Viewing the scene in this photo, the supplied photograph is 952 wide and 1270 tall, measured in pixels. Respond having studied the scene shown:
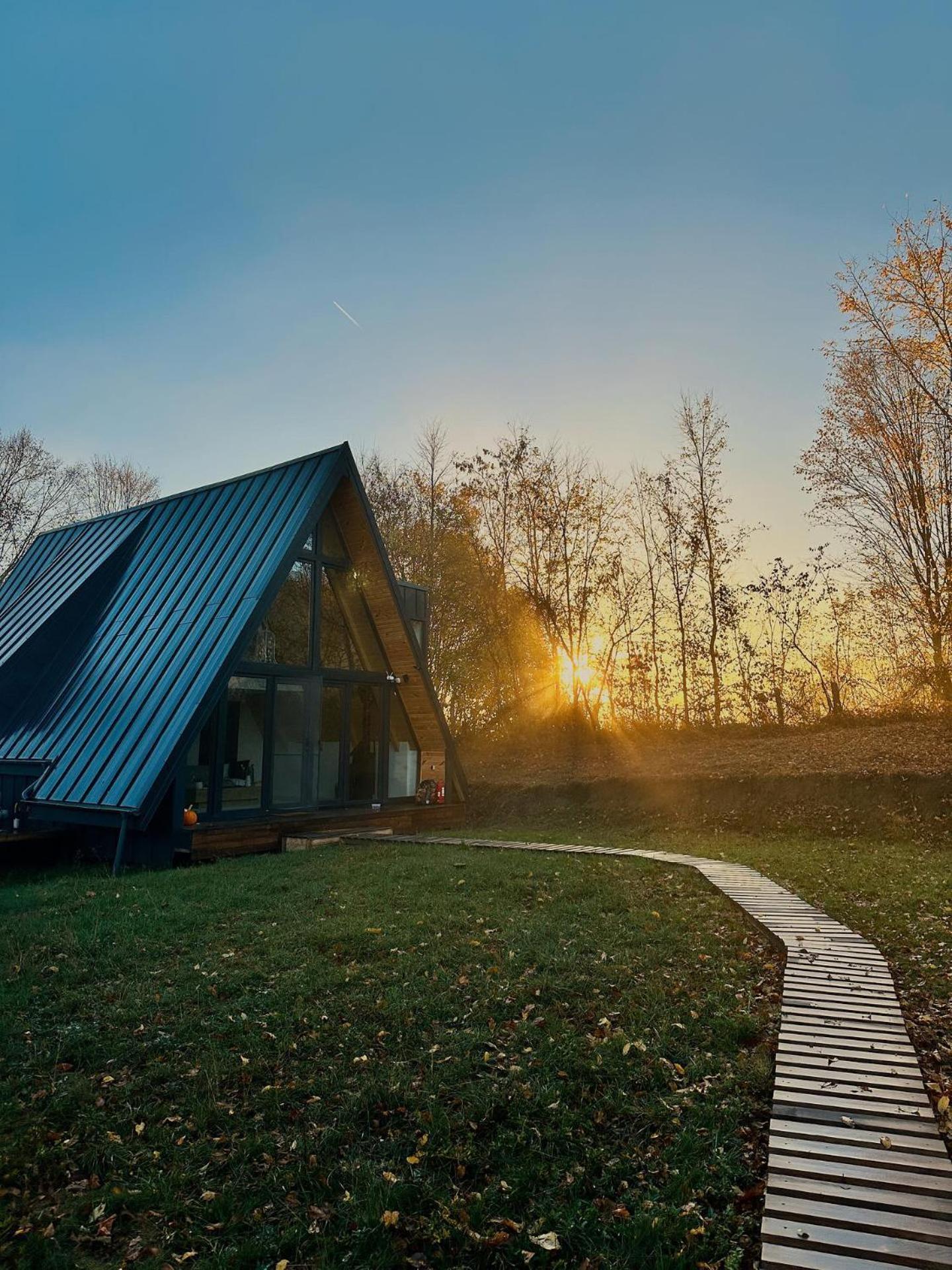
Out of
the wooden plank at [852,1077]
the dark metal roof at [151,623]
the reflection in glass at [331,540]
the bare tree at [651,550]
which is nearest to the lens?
the wooden plank at [852,1077]

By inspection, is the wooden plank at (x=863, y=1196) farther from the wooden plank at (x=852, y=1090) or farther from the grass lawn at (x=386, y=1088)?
the wooden plank at (x=852, y=1090)

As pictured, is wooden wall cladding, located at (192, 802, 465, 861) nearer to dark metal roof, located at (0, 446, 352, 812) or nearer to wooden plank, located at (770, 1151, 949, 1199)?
dark metal roof, located at (0, 446, 352, 812)

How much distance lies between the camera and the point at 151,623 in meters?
12.8

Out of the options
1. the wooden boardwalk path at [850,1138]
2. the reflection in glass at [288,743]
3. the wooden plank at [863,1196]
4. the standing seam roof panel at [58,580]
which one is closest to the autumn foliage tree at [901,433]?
the reflection in glass at [288,743]

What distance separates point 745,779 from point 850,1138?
39.8ft

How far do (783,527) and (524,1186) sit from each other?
1812 cm

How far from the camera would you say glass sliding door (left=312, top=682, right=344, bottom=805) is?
13117 mm

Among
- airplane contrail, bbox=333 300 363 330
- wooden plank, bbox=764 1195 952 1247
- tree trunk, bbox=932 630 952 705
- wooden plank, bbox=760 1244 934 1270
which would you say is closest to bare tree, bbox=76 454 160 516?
airplane contrail, bbox=333 300 363 330

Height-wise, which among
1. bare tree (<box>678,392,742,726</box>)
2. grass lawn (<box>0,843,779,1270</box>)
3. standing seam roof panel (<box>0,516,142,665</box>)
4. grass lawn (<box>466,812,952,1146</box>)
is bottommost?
grass lawn (<box>0,843,779,1270</box>)

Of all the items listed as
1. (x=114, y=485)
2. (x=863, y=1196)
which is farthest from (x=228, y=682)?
(x=114, y=485)

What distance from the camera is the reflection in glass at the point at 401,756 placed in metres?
14.5

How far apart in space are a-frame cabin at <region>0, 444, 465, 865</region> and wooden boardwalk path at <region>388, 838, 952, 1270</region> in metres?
7.98

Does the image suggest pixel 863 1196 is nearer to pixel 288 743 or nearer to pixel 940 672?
pixel 288 743

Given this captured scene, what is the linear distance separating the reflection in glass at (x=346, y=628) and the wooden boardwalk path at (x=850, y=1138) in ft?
30.2
